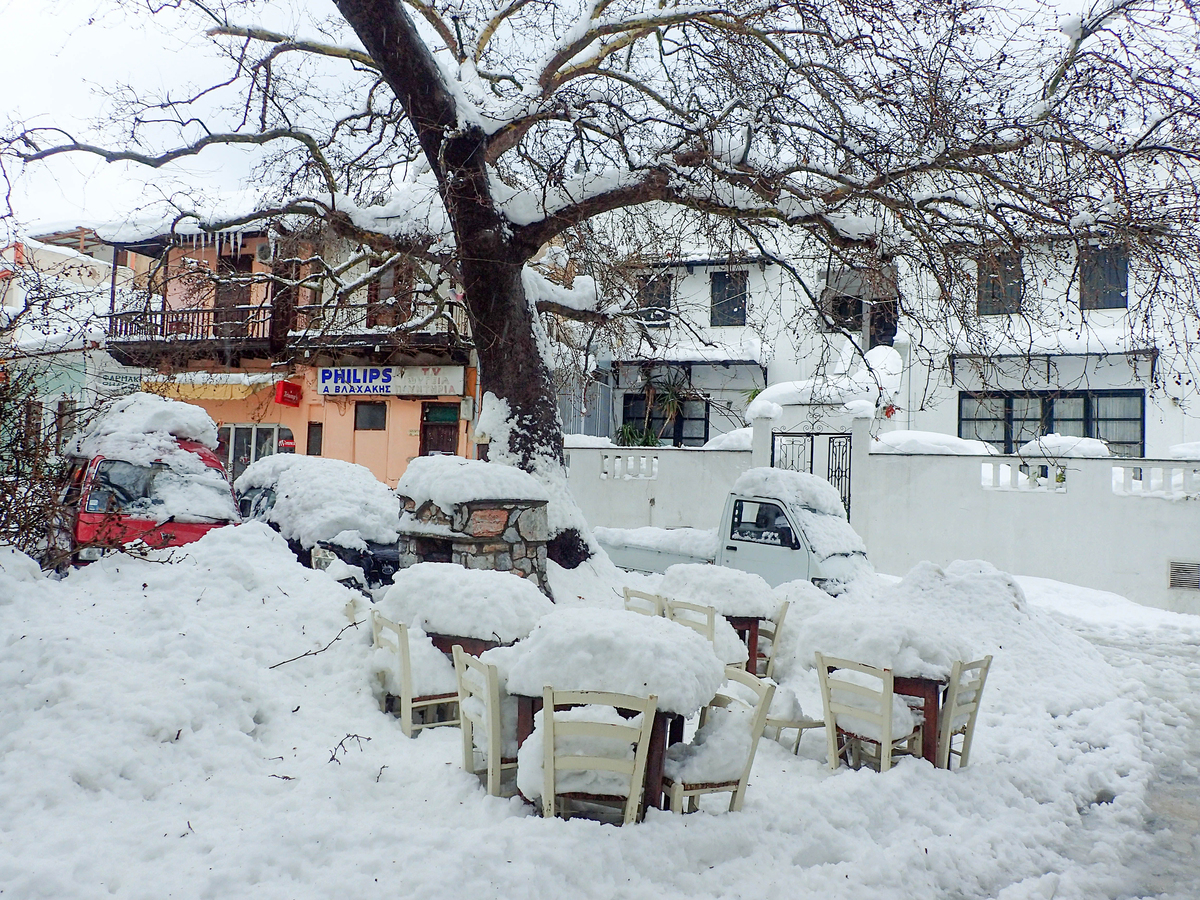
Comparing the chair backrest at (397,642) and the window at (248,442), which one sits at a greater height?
the window at (248,442)

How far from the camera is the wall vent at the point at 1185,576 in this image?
11.7 m

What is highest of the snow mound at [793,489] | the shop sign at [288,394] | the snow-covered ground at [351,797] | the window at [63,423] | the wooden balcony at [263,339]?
the wooden balcony at [263,339]

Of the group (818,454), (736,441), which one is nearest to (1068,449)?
(818,454)

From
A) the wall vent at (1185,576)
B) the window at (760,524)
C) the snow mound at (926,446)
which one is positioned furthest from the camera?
the snow mound at (926,446)

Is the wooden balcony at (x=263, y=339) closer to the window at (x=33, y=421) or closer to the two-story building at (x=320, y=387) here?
the two-story building at (x=320, y=387)

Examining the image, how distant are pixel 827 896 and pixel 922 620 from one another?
2459 millimetres

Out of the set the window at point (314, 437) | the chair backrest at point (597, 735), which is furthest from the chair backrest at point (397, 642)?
the window at point (314, 437)

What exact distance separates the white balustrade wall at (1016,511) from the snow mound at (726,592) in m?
7.20

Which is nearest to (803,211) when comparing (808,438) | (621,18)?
(621,18)

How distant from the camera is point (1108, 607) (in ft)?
37.8

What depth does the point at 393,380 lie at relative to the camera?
19.6 meters

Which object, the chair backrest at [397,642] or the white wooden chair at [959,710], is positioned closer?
the white wooden chair at [959,710]

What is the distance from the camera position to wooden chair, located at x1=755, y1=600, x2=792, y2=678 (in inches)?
273

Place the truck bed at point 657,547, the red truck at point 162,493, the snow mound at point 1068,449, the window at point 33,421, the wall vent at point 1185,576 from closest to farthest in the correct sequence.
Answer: the window at point 33,421
the red truck at point 162,493
the truck bed at point 657,547
the wall vent at point 1185,576
the snow mound at point 1068,449
